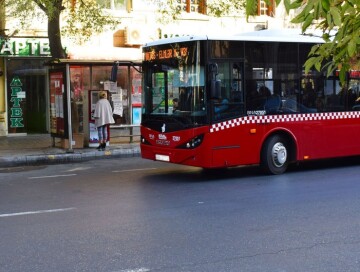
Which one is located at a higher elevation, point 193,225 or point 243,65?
point 243,65

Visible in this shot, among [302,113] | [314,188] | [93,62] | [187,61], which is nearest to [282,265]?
[314,188]

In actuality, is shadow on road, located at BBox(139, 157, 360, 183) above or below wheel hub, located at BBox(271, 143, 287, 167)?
below

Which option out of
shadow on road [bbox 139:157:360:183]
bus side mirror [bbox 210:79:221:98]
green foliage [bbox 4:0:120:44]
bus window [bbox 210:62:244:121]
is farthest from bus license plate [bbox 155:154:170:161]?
green foliage [bbox 4:0:120:44]

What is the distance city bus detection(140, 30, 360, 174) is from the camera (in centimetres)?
1097

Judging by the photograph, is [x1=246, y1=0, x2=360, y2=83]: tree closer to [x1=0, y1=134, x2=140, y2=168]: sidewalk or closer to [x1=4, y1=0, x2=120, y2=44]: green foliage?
[x1=0, y1=134, x2=140, y2=168]: sidewalk

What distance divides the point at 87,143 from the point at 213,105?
6993 mm

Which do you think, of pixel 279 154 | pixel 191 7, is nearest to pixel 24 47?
pixel 191 7

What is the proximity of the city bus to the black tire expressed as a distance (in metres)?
0.02

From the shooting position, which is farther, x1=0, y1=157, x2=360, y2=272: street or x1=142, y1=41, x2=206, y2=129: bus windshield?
x1=142, y1=41, x2=206, y2=129: bus windshield

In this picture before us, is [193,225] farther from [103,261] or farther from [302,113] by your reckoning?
[302,113]

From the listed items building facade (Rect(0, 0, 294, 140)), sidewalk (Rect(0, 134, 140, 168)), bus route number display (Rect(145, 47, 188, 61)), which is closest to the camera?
bus route number display (Rect(145, 47, 188, 61))

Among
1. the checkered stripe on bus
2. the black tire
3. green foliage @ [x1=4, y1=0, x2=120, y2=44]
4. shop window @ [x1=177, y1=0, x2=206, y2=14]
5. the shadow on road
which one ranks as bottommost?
the shadow on road

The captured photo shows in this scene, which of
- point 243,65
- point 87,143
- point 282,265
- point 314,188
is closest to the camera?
point 282,265

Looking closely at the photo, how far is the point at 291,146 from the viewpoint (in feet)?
39.9
